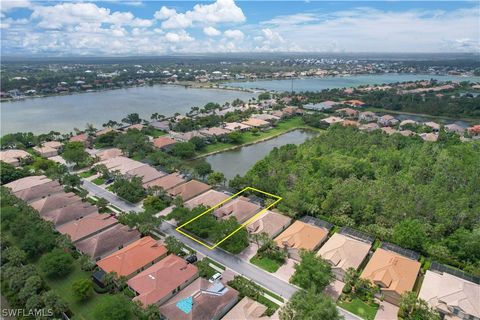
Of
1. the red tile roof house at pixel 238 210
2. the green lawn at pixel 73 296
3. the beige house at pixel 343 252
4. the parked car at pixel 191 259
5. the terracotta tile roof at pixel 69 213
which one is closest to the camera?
the green lawn at pixel 73 296

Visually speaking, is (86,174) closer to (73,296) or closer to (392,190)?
(73,296)

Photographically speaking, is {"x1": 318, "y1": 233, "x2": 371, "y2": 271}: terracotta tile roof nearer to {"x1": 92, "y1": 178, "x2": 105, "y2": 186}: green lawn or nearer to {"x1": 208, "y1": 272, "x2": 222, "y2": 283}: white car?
{"x1": 208, "y1": 272, "x2": 222, "y2": 283}: white car

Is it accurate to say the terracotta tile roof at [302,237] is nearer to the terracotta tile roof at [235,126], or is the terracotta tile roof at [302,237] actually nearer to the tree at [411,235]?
the tree at [411,235]

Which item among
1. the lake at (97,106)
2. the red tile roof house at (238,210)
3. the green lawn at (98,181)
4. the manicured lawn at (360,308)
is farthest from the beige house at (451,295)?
the lake at (97,106)

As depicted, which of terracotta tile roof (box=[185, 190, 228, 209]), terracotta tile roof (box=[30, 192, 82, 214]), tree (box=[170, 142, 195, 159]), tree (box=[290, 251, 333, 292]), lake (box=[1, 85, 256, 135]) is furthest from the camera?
lake (box=[1, 85, 256, 135])

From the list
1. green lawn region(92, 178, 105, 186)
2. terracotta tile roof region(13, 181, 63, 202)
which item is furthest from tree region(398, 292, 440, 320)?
terracotta tile roof region(13, 181, 63, 202)

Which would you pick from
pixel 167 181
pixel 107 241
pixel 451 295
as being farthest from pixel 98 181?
pixel 451 295

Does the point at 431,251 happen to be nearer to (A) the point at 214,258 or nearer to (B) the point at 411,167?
(B) the point at 411,167
